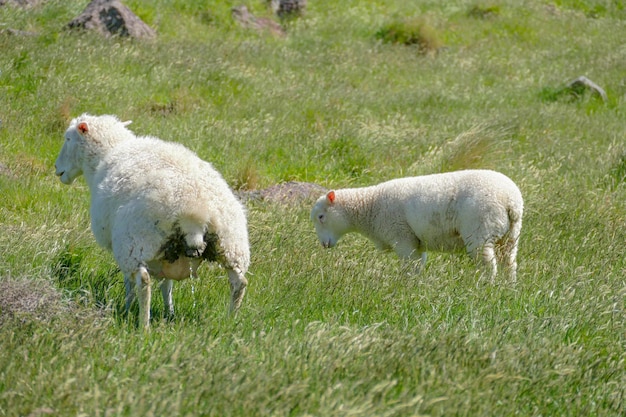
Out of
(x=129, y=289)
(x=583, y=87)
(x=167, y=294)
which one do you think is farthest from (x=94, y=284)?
(x=583, y=87)

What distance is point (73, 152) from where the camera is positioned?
745cm

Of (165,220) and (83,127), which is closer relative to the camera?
(165,220)

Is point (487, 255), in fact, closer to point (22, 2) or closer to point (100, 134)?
point (100, 134)

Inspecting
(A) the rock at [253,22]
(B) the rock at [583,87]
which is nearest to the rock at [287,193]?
(B) the rock at [583,87]

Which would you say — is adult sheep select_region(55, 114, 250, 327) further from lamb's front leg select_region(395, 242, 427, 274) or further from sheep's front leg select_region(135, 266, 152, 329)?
lamb's front leg select_region(395, 242, 427, 274)

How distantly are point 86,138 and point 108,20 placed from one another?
33.1 feet

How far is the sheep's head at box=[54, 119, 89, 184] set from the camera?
24.0 ft

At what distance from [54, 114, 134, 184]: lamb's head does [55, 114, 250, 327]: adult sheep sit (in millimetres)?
757

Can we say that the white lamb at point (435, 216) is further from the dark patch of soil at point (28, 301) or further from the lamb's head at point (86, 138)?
the dark patch of soil at point (28, 301)

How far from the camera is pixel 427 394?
436cm

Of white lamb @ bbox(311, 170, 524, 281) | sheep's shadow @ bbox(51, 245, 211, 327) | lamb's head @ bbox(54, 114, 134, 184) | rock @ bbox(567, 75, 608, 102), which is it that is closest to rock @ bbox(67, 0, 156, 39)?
white lamb @ bbox(311, 170, 524, 281)

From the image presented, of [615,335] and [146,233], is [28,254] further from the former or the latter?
[615,335]

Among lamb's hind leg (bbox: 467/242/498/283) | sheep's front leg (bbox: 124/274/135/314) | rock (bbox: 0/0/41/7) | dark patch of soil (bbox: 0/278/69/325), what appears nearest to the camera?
dark patch of soil (bbox: 0/278/69/325)

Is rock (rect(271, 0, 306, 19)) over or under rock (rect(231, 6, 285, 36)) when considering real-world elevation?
under
